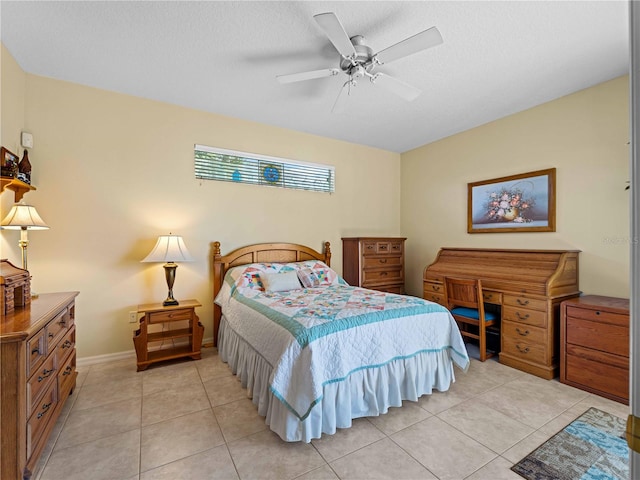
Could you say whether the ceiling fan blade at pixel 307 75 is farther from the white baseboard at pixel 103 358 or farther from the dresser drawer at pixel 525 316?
the white baseboard at pixel 103 358

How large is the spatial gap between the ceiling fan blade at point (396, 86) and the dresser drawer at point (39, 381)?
2.92 m

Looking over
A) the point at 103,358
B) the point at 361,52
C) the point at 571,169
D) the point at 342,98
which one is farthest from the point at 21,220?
the point at 571,169

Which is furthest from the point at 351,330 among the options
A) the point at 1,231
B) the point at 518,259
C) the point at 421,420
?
the point at 1,231

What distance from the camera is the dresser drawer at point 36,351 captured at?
1.52 m

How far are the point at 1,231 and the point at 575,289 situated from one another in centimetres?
513

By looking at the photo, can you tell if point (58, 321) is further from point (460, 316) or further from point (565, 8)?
point (565, 8)

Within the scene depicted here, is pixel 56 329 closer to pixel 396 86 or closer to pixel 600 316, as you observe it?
pixel 396 86

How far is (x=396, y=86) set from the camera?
247 centimetres

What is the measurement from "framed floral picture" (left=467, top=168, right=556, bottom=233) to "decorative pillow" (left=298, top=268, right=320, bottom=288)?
2.18 meters

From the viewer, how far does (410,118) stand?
3.67 m

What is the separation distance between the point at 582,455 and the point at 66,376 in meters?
3.46

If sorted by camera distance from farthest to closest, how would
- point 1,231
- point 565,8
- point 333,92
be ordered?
point 333,92 → point 1,231 → point 565,8

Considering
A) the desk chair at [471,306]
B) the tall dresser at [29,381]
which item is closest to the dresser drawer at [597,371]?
the desk chair at [471,306]

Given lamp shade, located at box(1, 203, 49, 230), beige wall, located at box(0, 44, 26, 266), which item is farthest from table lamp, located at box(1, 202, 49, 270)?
beige wall, located at box(0, 44, 26, 266)
